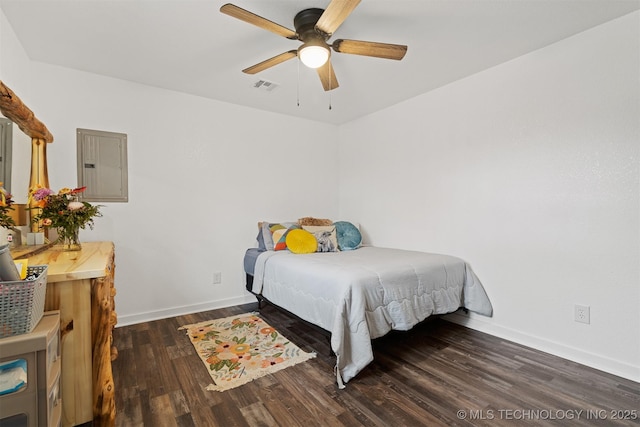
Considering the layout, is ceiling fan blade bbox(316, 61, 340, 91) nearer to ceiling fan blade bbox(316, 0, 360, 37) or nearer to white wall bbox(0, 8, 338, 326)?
ceiling fan blade bbox(316, 0, 360, 37)

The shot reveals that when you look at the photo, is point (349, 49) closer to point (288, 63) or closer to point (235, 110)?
point (288, 63)

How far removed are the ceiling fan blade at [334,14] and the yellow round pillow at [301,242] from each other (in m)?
2.00

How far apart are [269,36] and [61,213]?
1.90 meters

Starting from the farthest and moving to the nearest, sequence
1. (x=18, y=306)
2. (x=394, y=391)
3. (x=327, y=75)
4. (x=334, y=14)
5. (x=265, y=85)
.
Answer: (x=265, y=85), (x=327, y=75), (x=394, y=391), (x=334, y=14), (x=18, y=306)

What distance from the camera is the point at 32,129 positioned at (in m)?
2.08

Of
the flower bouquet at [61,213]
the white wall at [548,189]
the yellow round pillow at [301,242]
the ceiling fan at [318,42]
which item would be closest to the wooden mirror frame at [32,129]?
the flower bouquet at [61,213]

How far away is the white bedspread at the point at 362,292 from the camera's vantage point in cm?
203

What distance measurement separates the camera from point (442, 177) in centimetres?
322

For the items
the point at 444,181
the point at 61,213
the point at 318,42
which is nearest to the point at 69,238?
the point at 61,213

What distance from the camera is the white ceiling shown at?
1936mm

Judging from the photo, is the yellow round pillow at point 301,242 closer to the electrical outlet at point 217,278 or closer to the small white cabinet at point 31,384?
the electrical outlet at point 217,278

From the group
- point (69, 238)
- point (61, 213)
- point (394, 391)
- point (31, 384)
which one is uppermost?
point (61, 213)

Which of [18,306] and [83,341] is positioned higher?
[18,306]

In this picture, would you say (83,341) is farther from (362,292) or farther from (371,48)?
(371,48)
